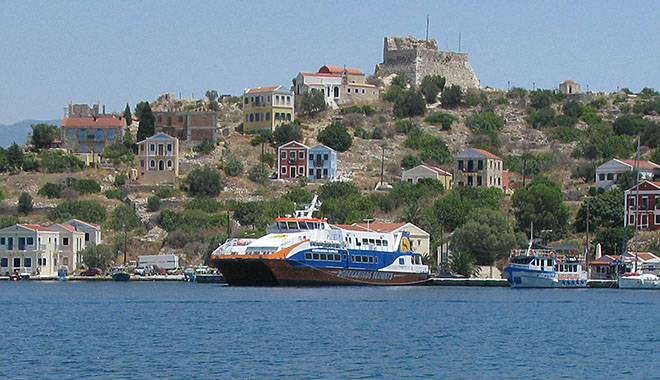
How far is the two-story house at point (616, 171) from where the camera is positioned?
124 metres

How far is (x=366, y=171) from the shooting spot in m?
140

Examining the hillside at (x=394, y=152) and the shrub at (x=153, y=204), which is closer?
the hillside at (x=394, y=152)

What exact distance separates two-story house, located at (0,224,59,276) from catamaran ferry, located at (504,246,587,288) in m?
41.2

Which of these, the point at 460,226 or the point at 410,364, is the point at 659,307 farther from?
the point at 460,226

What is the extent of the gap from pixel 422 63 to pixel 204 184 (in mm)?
53894

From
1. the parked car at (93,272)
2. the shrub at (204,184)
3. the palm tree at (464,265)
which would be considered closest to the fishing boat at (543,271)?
the palm tree at (464,265)

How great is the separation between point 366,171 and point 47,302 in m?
71.6

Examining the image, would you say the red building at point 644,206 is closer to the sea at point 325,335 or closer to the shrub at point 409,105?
the sea at point 325,335

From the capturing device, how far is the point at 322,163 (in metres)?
135

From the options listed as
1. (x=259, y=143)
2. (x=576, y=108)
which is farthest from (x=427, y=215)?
(x=576, y=108)

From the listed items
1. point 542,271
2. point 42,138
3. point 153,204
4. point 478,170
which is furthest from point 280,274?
point 42,138

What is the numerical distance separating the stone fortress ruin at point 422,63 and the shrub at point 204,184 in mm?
50236

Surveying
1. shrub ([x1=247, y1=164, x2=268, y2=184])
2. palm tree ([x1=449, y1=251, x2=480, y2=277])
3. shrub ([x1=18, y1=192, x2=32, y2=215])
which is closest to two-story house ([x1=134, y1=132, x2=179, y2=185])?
shrub ([x1=247, y1=164, x2=268, y2=184])

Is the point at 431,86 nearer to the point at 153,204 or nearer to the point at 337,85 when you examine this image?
the point at 337,85
